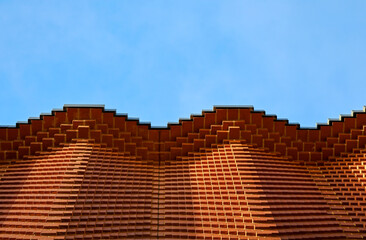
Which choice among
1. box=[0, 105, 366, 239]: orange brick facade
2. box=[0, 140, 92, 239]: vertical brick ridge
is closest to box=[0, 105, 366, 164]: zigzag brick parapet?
box=[0, 105, 366, 239]: orange brick facade

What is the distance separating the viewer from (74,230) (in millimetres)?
10359

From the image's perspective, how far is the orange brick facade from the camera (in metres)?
10.8

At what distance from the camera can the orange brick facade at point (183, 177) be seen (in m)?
10.8

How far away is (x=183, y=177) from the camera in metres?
12.8

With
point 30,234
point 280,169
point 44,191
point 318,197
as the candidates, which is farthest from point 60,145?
point 318,197

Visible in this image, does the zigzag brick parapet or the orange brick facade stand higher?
the zigzag brick parapet

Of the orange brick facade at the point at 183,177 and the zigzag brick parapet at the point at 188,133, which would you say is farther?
the zigzag brick parapet at the point at 188,133

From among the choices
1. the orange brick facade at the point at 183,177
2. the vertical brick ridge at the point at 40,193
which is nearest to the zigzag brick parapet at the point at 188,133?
the orange brick facade at the point at 183,177

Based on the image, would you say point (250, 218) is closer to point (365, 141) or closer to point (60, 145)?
point (365, 141)

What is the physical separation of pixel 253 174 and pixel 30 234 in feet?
20.1

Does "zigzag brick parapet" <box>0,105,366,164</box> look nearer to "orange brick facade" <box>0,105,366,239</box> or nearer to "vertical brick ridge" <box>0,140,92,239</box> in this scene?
"orange brick facade" <box>0,105,366,239</box>

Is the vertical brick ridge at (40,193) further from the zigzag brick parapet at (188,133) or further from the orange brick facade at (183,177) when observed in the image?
the zigzag brick parapet at (188,133)

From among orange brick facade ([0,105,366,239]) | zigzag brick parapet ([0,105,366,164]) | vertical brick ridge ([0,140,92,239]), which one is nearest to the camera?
vertical brick ridge ([0,140,92,239])

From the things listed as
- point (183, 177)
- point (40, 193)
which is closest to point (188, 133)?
point (183, 177)
